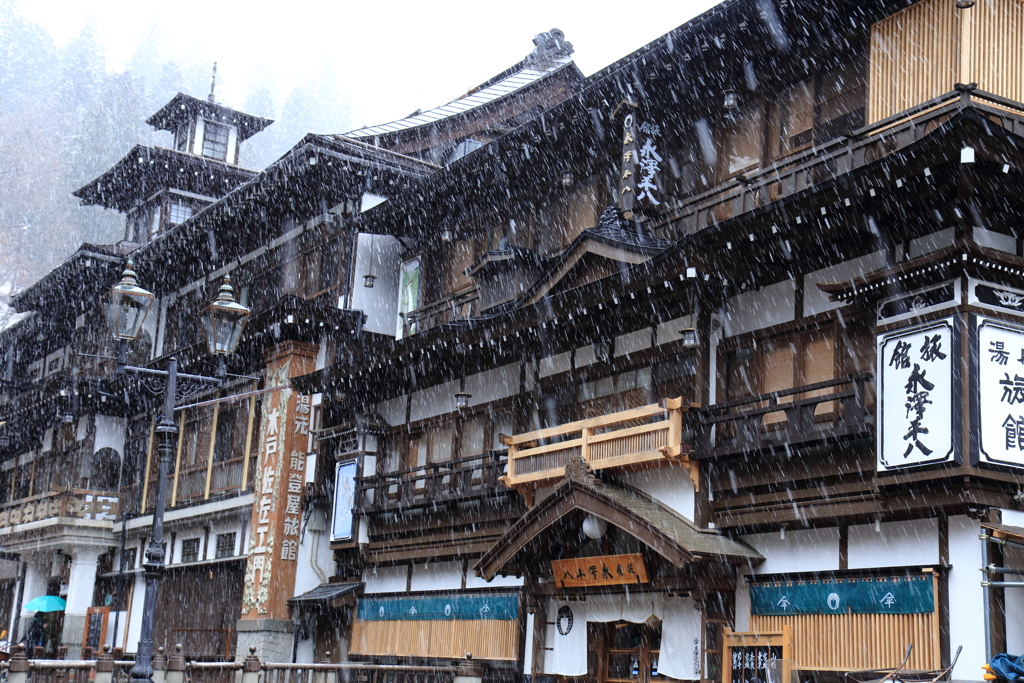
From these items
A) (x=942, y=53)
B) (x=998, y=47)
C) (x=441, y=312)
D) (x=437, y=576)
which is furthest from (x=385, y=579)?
(x=998, y=47)

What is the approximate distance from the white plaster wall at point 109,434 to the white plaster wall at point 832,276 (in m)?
25.9

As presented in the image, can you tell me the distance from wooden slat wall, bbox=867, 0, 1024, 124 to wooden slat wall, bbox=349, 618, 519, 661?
33.5 ft

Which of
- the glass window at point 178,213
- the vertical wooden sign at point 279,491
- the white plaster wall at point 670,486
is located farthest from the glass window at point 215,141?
the white plaster wall at point 670,486

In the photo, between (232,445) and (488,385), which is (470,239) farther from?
(232,445)

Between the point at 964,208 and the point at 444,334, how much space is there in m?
10.0

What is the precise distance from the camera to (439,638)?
20469 mm

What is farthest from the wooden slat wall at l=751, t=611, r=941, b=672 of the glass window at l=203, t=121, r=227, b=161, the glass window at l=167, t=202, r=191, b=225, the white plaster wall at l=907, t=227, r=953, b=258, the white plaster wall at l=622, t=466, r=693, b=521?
Result: the glass window at l=203, t=121, r=227, b=161

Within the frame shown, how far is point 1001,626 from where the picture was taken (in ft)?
39.2

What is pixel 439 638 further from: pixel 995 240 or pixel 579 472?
pixel 995 240

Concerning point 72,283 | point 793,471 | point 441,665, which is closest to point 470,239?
point 441,665

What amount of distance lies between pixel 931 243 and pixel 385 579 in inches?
521

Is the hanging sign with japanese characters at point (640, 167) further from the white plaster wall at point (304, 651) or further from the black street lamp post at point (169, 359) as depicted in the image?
the white plaster wall at point (304, 651)

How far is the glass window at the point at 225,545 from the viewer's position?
2733 cm

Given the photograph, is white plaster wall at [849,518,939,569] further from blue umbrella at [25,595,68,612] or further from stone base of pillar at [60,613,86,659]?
blue umbrella at [25,595,68,612]
